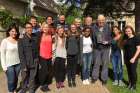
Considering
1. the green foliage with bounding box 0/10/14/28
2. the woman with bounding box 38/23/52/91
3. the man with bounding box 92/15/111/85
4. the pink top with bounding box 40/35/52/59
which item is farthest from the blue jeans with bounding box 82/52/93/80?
the green foliage with bounding box 0/10/14/28

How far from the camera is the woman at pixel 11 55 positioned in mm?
10430

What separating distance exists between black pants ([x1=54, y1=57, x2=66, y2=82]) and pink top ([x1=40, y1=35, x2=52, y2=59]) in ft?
1.65

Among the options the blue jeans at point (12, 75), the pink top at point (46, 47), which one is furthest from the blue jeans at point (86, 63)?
the blue jeans at point (12, 75)

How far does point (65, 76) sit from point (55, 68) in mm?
873

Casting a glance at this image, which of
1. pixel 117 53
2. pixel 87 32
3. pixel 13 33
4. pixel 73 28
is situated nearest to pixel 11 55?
pixel 13 33

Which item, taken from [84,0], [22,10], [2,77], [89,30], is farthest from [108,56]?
[22,10]

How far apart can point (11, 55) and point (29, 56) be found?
0.50 m

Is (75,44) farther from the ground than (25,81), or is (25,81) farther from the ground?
(75,44)

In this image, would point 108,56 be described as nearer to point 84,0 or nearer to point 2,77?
point 2,77

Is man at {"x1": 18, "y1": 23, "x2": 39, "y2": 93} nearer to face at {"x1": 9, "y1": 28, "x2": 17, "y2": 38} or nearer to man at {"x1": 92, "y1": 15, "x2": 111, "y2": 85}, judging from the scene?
face at {"x1": 9, "y1": 28, "x2": 17, "y2": 38}

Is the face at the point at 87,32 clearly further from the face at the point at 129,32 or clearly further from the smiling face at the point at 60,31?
the face at the point at 129,32

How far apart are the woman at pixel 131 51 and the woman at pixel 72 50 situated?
1439 mm

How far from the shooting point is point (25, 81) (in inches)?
438

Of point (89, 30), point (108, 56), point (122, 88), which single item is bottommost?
point (122, 88)
